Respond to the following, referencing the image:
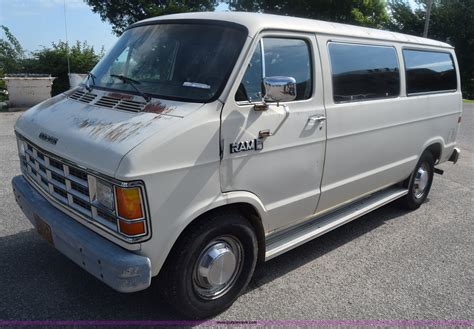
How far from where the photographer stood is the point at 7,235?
14.2ft

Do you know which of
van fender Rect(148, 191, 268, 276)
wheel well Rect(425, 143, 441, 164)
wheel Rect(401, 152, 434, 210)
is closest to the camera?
van fender Rect(148, 191, 268, 276)

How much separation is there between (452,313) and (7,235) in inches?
168

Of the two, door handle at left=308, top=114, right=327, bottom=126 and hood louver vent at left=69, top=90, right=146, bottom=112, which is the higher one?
hood louver vent at left=69, top=90, right=146, bottom=112

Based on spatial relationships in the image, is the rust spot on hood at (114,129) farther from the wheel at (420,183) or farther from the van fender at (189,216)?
the wheel at (420,183)

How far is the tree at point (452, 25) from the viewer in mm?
35406

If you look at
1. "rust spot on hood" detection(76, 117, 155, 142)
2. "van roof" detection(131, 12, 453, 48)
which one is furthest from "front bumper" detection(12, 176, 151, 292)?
"van roof" detection(131, 12, 453, 48)

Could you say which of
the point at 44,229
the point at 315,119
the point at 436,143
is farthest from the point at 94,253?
the point at 436,143

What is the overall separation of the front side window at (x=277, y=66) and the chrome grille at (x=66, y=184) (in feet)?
4.06

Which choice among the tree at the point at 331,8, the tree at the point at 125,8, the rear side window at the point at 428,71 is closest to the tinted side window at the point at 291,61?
the rear side window at the point at 428,71

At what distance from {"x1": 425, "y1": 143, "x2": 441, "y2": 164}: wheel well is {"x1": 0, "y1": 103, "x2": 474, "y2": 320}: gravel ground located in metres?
1.09

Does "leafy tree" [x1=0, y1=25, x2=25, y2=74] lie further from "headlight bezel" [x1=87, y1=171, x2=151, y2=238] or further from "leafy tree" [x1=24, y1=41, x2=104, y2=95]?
"headlight bezel" [x1=87, y1=171, x2=151, y2=238]

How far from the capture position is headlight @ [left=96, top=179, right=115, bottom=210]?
2.64 meters

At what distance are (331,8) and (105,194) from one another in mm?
28357

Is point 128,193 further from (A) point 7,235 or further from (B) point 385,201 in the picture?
(B) point 385,201
